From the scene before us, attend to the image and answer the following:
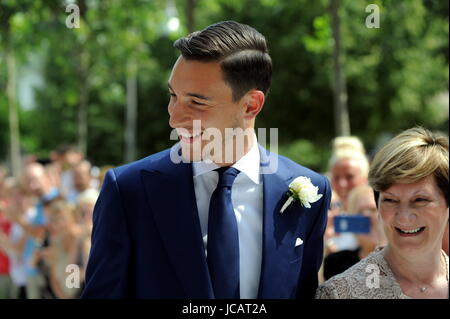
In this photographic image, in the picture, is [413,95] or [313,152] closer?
[413,95]

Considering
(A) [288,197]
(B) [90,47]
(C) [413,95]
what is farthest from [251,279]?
(C) [413,95]

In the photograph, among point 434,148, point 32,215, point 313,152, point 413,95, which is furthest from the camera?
point 313,152

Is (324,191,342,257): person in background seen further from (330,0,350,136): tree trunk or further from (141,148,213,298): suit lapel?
(141,148,213,298): suit lapel

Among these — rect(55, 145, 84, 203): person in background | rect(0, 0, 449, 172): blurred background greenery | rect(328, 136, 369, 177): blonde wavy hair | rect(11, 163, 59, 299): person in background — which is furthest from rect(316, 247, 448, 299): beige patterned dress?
rect(55, 145, 84, 203): person in background

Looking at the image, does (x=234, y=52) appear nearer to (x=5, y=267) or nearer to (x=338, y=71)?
(x=338, y=71)

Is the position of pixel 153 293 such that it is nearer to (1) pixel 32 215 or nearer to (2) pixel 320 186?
(2) pixel 320 186

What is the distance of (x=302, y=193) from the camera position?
8.95 ft

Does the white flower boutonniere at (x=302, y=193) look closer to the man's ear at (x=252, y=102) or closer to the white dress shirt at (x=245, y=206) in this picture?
the white dress shirt at (x=245, y=206)

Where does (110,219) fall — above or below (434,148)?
below

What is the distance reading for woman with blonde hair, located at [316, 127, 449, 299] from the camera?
2.81 metres

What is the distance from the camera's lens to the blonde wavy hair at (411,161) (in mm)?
2818

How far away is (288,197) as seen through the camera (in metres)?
2.77

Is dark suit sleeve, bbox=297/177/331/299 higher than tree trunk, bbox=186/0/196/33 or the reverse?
the reverse

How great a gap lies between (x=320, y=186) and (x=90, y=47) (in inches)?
434
